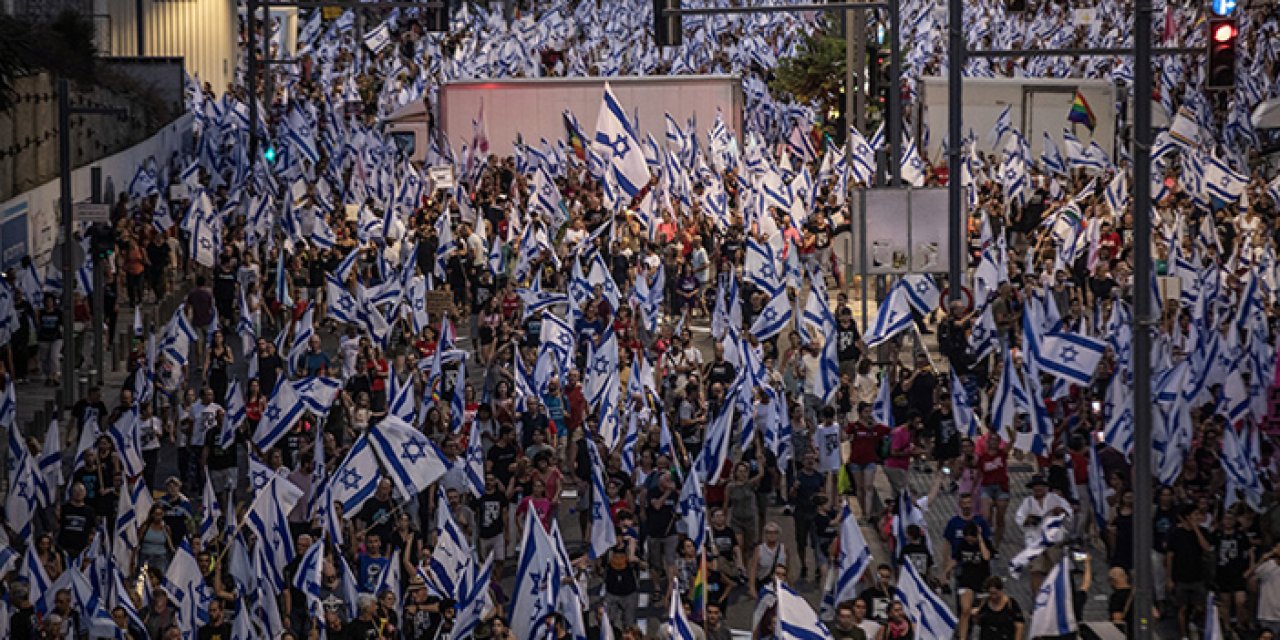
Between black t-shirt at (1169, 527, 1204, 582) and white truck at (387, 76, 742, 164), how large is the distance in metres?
30.5

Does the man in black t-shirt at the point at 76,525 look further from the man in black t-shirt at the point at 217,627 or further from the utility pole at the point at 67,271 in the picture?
the utility pole at the point at 67,271

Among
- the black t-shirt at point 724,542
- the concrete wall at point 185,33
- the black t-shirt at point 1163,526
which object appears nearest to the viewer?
the black t-shirt at point 1163,526

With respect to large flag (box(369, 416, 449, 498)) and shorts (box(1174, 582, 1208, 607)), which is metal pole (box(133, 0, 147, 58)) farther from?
shorts (box(1174, 582, 1208, 607))

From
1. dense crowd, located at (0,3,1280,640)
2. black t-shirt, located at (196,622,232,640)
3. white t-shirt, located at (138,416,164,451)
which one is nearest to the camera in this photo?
black t-shirt, located at (196,622,232,640)

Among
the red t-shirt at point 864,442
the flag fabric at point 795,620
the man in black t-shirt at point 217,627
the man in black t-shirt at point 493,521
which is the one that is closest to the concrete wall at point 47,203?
the man in black t-shirt at point 493,521

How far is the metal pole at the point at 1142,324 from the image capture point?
16.4 m

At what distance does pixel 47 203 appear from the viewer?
39.1m

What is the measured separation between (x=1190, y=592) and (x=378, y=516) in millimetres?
6094

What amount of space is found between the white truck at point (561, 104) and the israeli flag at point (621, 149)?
9747 millimetres

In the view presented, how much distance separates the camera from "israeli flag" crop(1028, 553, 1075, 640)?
18078mm

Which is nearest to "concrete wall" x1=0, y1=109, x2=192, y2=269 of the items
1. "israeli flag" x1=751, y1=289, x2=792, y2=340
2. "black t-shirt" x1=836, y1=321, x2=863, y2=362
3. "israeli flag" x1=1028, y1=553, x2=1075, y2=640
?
"israeli flag" x1=751, y1=289, x2=792, y2=340

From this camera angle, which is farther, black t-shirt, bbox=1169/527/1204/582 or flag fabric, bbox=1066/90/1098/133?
flag fabric, bbox=1066/90/1098/133

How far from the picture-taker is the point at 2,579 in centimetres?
1900

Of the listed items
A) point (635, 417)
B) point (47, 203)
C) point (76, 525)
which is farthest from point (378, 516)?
point (47, 203)
